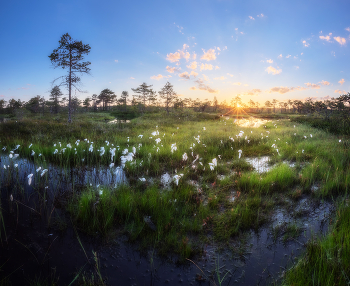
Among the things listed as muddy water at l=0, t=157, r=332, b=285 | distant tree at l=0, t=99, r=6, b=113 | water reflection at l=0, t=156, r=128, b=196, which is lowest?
muddy water at l=0, t=157, r=332, b=285

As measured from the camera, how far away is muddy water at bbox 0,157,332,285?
2.11 meters

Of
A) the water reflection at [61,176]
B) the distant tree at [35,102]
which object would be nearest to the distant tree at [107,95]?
the distant tree at [35,102]

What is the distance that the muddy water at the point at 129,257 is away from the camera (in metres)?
2.11

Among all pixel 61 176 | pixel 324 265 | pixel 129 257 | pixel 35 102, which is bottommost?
pixel 129 257

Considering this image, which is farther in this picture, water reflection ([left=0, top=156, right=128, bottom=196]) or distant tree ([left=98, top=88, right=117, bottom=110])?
distant tree ([left=98, top=88, right=117, bottom=110])

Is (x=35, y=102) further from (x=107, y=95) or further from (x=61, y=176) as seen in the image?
(x=61, y=176)

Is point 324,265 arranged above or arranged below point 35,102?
below

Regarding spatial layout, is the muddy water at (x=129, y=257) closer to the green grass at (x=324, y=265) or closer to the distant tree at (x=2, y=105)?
the green grass at (x=324, y=265)

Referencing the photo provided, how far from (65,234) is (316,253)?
3.57m

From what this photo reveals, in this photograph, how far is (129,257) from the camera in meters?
2.38

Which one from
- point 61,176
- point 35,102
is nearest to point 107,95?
point 35,102

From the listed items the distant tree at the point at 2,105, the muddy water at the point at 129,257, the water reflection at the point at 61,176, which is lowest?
the muddy water at the point at 129,257

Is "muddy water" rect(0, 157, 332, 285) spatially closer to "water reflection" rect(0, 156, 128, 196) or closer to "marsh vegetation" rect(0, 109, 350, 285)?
"marsh vegetation" rect(0, 109, 350, 285)

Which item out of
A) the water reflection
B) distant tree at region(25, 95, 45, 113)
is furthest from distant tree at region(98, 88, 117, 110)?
the water reflection
